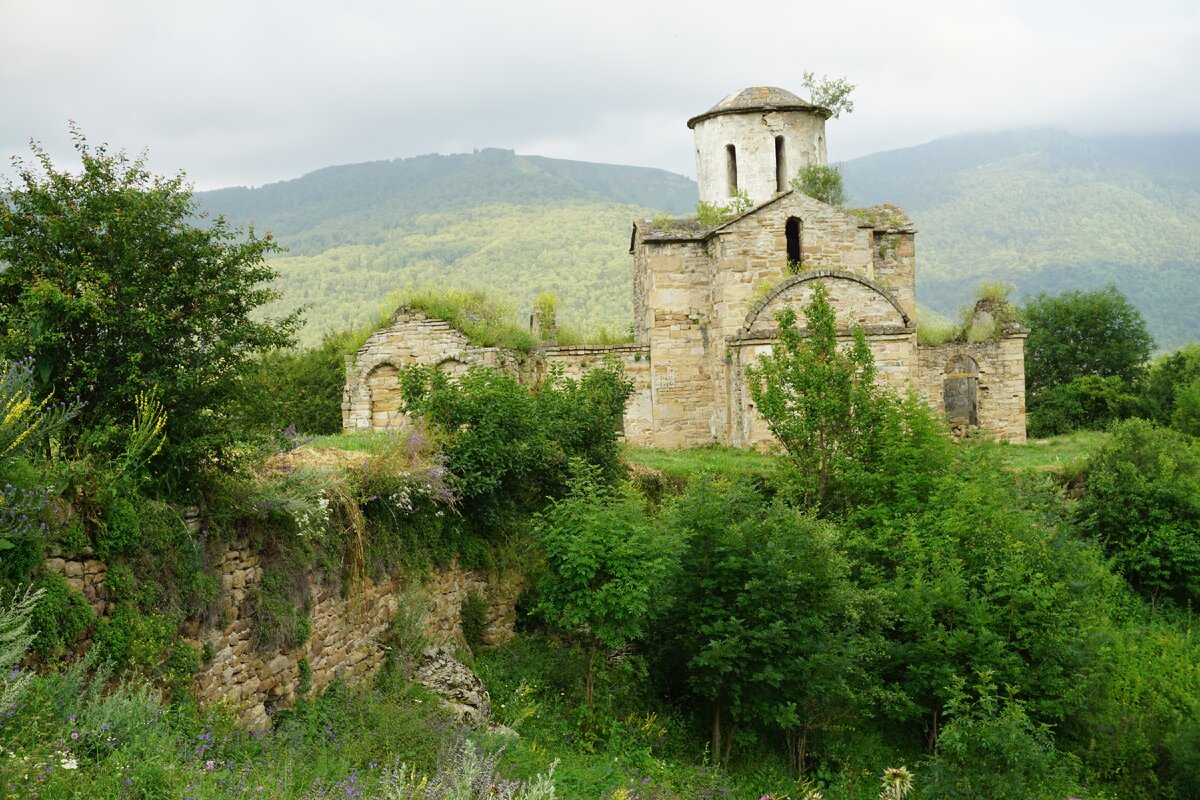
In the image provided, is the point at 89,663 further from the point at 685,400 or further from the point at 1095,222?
the point at 1095,222

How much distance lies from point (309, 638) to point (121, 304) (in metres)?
2.91

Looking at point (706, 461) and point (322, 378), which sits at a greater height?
point (322, 378)

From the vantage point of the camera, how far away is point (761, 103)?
21.3 m

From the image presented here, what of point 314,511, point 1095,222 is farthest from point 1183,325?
point 314,511

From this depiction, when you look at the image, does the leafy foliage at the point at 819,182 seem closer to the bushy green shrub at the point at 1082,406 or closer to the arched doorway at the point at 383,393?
the arched doorway at the point at 383,393

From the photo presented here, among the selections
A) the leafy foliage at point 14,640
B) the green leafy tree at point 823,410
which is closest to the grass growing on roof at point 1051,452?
the green leafy tree at point 823,410

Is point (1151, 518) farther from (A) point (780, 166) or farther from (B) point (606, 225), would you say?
(B) point (606, 225)

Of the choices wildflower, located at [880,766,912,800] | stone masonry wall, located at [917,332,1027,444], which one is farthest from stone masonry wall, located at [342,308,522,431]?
wildflower, located at [880,766,912,800]

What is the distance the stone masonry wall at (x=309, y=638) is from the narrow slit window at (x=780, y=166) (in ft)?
43.6

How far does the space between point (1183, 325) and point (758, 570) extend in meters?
78.9

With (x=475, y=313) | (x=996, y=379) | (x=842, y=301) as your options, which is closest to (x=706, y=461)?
(x=842, y=301)

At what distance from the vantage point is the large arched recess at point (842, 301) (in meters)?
18.2

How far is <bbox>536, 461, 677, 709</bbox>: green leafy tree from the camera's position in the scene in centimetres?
940

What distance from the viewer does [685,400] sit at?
20422mm
